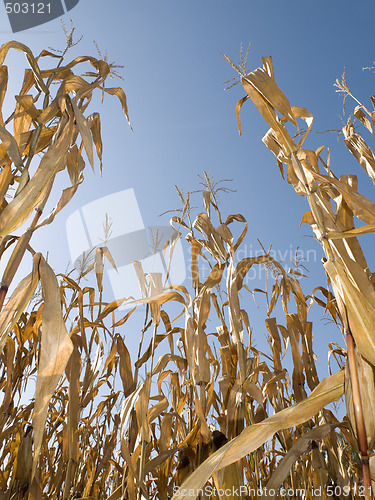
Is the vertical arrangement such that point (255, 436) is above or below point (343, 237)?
below

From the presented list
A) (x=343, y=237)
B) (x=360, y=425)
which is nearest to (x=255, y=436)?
(x=360, y=425)

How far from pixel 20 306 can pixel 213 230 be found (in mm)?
969

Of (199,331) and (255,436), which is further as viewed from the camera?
(199,331)

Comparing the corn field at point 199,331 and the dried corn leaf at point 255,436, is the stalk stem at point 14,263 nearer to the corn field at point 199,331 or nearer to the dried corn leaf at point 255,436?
the corn field at point 199,331

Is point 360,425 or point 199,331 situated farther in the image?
point 199,331

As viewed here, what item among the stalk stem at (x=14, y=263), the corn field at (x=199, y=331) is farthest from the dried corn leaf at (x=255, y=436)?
the stalk stem at (x=14, y=263)

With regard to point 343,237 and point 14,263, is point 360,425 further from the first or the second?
point 14,263

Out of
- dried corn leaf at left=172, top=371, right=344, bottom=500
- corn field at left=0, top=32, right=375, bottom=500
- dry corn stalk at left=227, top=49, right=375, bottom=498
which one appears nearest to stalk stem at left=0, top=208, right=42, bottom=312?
corn field at left=0, top=32, right=375, bottom=500

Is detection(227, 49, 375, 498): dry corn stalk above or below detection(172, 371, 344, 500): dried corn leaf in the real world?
above

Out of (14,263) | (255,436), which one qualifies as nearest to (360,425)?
(255,436)

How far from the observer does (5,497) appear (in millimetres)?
1159

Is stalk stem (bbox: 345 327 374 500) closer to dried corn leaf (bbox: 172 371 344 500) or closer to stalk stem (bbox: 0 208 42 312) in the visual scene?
dried corn leaf (bbox: 172 371 344 500)

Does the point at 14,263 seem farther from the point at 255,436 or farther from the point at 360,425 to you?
the point at 360,425

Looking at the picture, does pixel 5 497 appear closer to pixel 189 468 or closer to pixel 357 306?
pixel 189 468
